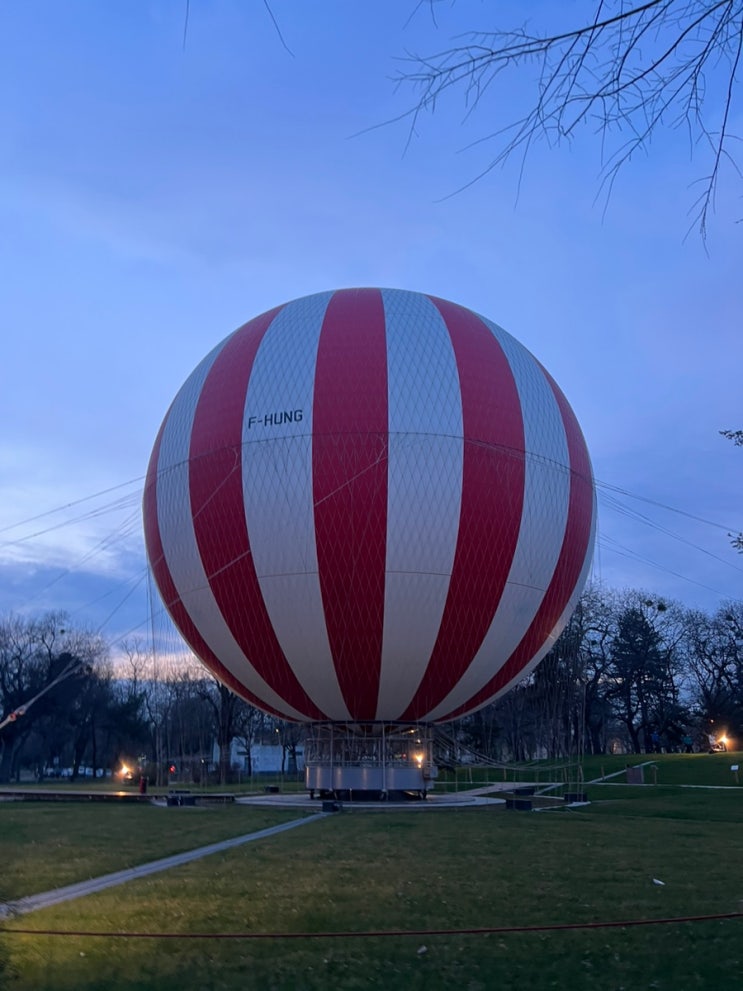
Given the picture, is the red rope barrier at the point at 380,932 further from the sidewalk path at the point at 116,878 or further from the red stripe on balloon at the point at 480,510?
the red stripe on balloon at the point at 480,510

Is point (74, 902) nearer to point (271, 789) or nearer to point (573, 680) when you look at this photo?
point (271, 789)

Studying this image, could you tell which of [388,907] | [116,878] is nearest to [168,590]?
[116,878]

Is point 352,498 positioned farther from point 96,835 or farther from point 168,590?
point 96,835

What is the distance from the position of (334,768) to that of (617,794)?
505 inches

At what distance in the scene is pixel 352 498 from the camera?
1756 cm

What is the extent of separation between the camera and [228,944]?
7152 millimetres

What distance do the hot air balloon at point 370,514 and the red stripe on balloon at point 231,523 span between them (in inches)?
1.7

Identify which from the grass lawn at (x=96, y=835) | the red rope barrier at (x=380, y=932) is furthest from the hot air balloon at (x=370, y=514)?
the red rope barrier at (x=380, y=932)

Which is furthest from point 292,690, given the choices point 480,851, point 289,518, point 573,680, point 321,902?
point 573,680

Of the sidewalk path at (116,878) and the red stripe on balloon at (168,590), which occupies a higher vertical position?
the red stripe on balloon at (168,590)

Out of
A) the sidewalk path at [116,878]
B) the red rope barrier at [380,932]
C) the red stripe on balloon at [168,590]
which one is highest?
the red stripe on balloon at [168,590]

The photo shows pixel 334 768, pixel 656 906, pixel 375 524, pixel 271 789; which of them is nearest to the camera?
pixel 656 906

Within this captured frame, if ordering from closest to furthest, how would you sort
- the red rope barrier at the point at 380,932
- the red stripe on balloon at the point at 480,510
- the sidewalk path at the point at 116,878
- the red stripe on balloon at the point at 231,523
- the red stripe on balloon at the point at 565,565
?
the red rope barrier at the point at 380,932, the sidewalk path at the point at 116,878, the red stripe on balloon at the point at 480,510, the red stripe on balloon at the point at 231,523, the red stripe on balloon at the point at 565,565

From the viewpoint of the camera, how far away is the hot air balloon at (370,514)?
17719mm
